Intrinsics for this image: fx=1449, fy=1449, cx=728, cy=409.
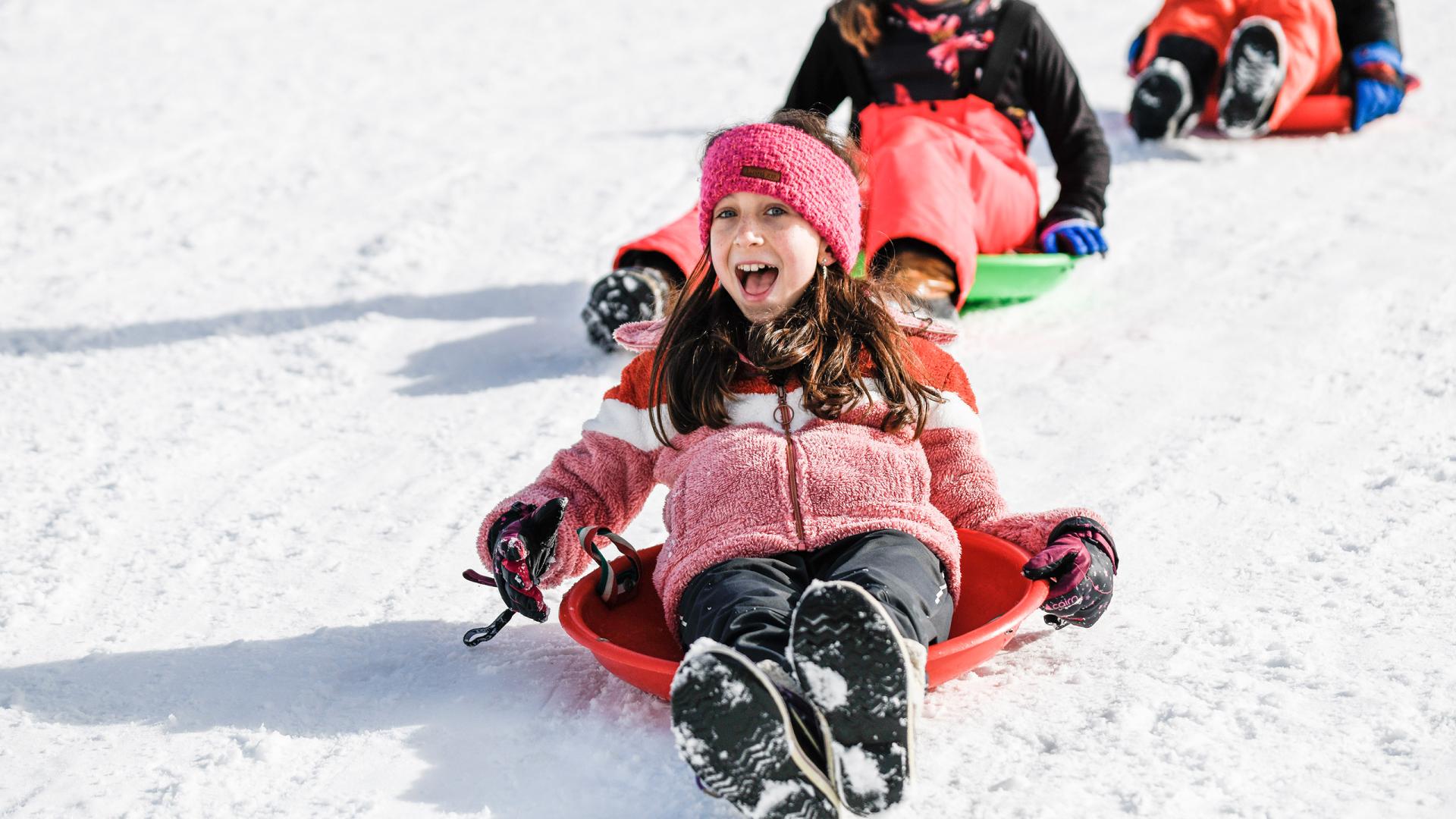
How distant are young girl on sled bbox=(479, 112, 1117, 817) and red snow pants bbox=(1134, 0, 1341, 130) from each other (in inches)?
114

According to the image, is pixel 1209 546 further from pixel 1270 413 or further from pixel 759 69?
pixel 759 69

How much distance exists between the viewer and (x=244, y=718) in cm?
196

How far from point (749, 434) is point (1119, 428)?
116 centimetres

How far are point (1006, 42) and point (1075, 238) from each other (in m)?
0.50

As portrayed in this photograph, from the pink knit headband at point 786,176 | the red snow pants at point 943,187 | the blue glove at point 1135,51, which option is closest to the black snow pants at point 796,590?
the pink knit headband at point 786,176

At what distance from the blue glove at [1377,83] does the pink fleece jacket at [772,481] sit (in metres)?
3.11

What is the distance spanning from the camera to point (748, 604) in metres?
1.76

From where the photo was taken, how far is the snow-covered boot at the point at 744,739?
1.51m

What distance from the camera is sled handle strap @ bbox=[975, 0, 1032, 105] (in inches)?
134

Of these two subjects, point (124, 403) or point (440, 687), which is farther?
point (124, 403)

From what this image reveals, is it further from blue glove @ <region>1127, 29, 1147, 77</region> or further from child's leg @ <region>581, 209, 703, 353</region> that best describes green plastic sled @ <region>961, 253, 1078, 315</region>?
blue glove @ <region>1127, 29, 1147, 77</region>

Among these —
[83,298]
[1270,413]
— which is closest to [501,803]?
[1270,413]

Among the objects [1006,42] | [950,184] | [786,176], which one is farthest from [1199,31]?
[786,176]

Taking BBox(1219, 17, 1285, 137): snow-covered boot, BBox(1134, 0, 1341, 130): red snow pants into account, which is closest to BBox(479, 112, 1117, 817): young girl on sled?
BBox(1219, 17, 1285, 137): snow-covered boot
